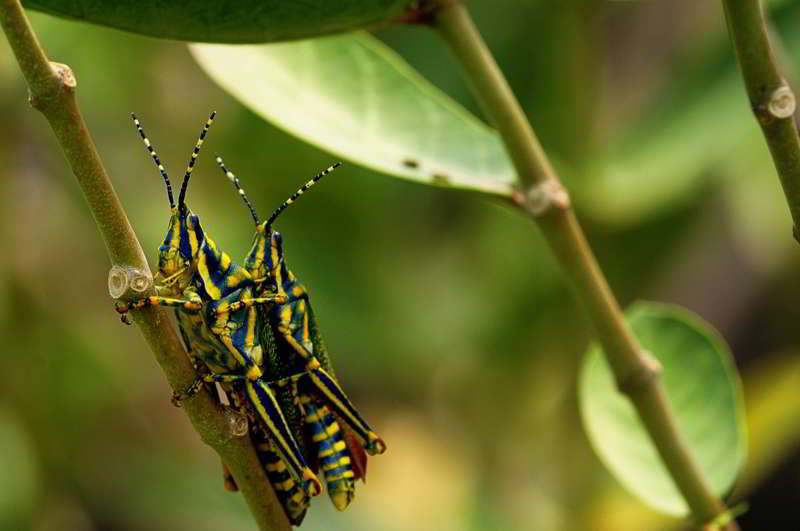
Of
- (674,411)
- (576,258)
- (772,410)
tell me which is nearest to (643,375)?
(576,258)

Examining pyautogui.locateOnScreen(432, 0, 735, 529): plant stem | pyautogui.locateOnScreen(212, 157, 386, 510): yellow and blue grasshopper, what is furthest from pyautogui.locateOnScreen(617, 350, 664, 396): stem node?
pyautogui.locateOnScreen(212, 157, 386, 510): yellow and blue grasshopper

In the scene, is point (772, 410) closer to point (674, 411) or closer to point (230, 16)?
point (674, 411)

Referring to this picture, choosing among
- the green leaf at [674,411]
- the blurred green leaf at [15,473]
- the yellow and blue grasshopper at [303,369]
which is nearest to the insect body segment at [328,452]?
the yellow and blue grasshopper at [303,369]

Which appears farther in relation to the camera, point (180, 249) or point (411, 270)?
point (411, 270)

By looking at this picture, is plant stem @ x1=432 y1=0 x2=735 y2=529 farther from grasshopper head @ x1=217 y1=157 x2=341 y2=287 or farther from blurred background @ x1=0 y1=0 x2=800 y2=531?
blurred background @ x1=0 y1=0 x2=800 y2=531

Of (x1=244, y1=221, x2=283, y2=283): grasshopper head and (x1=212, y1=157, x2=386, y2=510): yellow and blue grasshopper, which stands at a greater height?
(x1=244, y1=221, x2=283, y2=283): grasshopper head

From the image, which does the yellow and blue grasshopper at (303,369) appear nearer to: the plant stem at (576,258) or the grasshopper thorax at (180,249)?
the grasshopper thorax at (180,249)

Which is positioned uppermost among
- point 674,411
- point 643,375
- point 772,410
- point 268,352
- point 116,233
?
point 116,233
